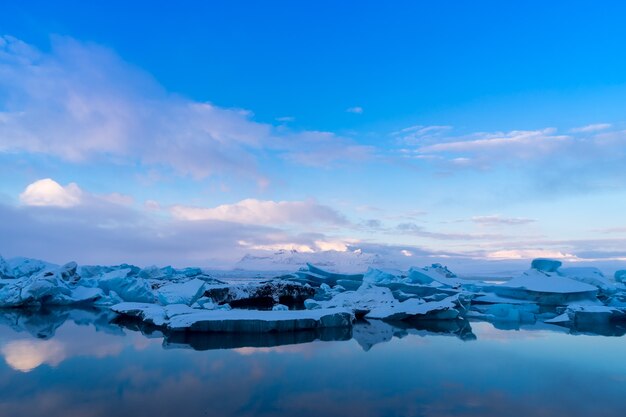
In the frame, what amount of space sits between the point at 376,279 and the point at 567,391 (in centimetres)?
1061

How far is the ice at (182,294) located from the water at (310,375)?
2889mm

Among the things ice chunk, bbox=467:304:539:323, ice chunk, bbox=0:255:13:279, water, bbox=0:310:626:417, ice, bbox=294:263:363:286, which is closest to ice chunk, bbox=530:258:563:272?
ice chunk, bbox=467:304:539:323

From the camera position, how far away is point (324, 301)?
1056 cm

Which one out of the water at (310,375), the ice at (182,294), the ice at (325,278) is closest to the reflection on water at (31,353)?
the water at (310,375)

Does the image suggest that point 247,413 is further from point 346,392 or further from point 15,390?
point 15,390

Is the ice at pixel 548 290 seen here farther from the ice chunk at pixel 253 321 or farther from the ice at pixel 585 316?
the ice chunk at pixel 253 321

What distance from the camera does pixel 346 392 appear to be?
3689mm

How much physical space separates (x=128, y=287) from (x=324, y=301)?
4969 millimetres

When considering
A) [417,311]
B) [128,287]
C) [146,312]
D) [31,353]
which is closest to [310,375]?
[31,353]

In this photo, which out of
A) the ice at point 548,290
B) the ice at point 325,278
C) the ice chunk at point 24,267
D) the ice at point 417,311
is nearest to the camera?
the ice at point 417,311

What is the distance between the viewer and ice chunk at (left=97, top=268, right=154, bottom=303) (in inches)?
413

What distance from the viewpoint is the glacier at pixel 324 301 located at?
7009 mm

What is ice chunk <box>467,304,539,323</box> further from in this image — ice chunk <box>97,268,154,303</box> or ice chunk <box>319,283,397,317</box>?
ice chunk <box>97,268,154,303</box>

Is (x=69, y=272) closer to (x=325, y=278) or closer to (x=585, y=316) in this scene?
(x=325, y=278)
